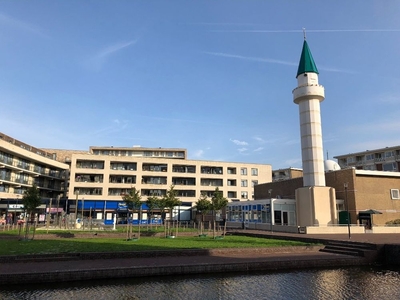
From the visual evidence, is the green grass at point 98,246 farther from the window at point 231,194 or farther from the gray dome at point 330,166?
the window at point 231,194

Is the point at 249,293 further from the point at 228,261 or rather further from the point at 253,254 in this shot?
the point at 253,254

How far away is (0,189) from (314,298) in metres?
55.9

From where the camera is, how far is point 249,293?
39.6 ft

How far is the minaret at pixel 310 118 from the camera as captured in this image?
36875mm

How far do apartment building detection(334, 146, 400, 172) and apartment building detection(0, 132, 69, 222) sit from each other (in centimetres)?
6589

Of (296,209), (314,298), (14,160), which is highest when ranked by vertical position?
(14,160)

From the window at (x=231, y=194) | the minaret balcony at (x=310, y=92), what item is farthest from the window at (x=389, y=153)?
the minaret balcony at (x=310, y=92)

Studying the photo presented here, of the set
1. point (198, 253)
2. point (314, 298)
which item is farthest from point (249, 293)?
point (198, 253)

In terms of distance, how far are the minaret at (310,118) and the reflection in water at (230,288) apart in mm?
22121

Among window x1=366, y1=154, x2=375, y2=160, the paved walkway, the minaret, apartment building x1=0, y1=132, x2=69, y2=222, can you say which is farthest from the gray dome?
apartment building x1=0, y1=132, x2=69, y2=222

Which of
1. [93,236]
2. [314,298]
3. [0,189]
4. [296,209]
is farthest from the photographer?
[0,189]

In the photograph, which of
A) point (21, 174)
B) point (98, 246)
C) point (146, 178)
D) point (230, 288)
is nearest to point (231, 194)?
point (146, 178)

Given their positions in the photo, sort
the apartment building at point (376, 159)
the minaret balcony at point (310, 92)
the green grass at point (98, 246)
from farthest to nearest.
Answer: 1. the apartment building at point (376, 159)
2. the minaret balcony at point (310, 92)
3. the green grass at point (98, 246)

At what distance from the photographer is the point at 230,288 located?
1275cm
